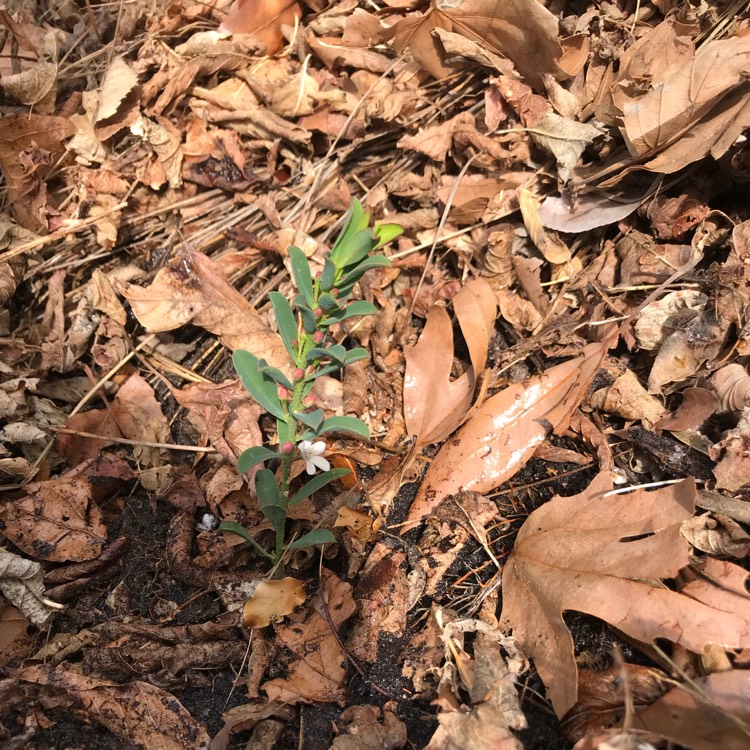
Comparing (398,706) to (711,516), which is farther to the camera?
(711,516)

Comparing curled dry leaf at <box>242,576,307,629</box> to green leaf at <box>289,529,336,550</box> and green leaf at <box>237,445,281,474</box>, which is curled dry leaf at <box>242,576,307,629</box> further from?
green leaf at <box>237,445,281,474</box>

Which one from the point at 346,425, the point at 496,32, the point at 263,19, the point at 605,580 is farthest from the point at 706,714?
the point at 263,19

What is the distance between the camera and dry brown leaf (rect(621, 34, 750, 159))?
201cm

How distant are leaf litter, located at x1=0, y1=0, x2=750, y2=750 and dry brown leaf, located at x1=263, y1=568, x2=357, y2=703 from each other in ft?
0.03

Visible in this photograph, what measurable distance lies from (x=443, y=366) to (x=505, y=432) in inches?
13.0

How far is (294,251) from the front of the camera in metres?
1.69

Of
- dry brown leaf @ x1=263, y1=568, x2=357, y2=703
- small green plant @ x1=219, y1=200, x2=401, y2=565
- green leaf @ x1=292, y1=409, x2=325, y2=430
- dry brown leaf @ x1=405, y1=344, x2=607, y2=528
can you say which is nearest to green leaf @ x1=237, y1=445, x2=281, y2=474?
small green plant @ x1=219, y1=200, x2=401, y2=565

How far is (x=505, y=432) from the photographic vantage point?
206 cm

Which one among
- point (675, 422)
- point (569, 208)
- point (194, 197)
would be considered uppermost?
point (194, 197)

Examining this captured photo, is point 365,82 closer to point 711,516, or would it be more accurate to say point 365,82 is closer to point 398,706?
point 711,516

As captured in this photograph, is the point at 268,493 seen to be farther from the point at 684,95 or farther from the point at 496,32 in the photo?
the point at 496,32

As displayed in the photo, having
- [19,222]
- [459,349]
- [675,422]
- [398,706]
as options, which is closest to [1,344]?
[19,222]

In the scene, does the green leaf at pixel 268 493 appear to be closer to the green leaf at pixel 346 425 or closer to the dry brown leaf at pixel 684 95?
the green leaf at pixel 346 425

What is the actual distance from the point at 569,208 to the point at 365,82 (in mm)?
1033
